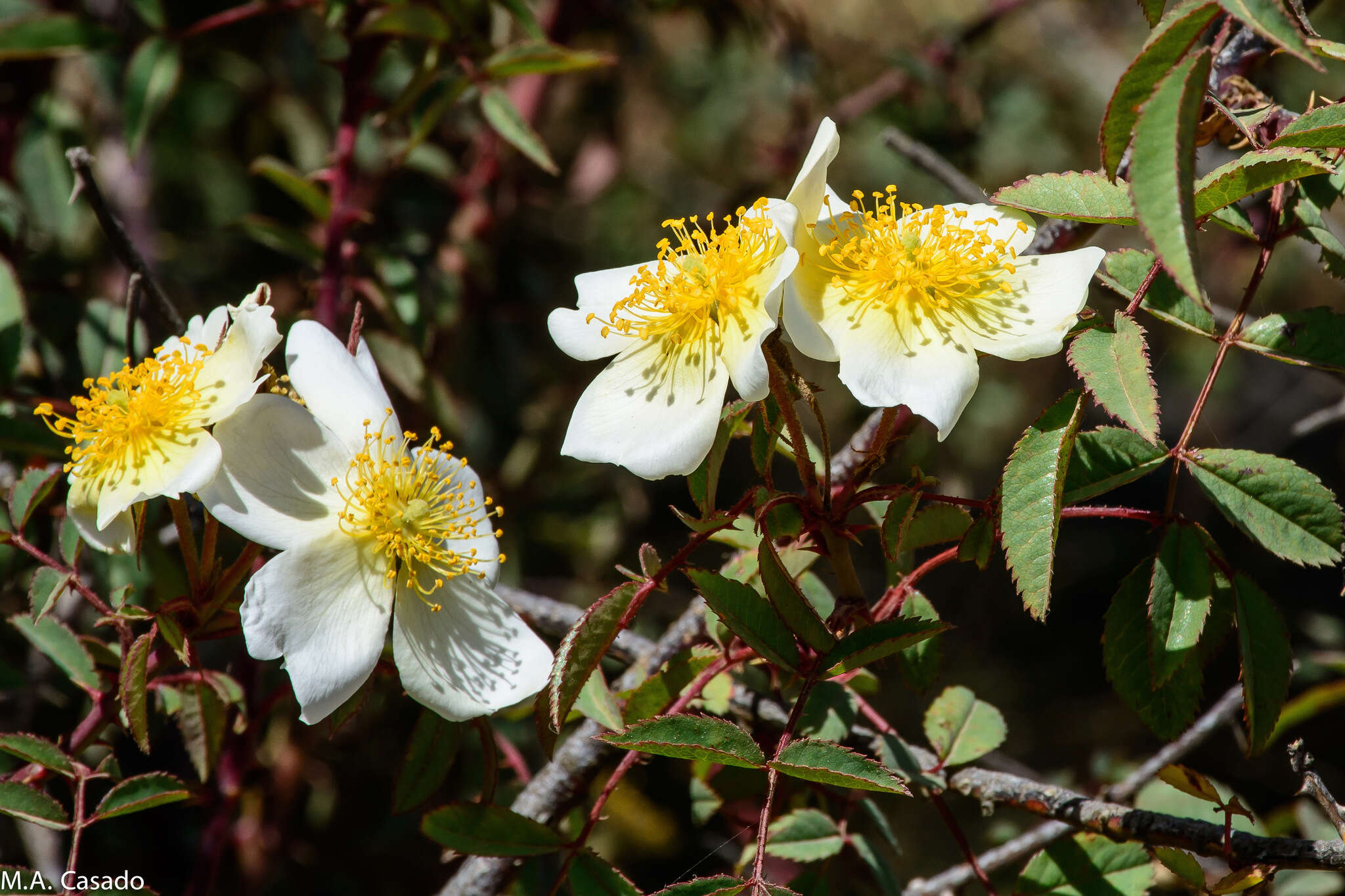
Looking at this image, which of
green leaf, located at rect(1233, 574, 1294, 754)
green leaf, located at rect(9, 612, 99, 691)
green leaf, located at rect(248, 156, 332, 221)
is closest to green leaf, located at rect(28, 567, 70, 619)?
green leaf, located at rect(9, 612, 99, 691)

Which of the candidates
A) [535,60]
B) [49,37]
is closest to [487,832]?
[535,60]

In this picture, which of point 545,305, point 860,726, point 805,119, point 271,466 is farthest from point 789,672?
point 805,119

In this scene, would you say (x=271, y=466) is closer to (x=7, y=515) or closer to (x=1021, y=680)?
(x=7, y=515)

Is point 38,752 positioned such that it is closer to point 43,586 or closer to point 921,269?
point 43,586

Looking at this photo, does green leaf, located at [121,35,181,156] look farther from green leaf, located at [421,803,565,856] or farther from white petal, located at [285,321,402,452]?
green leaf, located at [421,803,565,856]

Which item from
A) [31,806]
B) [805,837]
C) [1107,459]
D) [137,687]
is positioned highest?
[1107,459]

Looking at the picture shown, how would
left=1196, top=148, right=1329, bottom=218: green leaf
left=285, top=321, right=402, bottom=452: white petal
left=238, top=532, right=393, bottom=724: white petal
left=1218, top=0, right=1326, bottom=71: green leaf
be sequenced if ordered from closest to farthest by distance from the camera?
left=1218, top=0, right=1326, bottom=71: green leaf < left=1196, top=148, right=1329, bottom=218: green leaf < left=238, top=532, right=393, bottom=724: white petal < left=285, top=321, right=402, bottom=452: white petal
